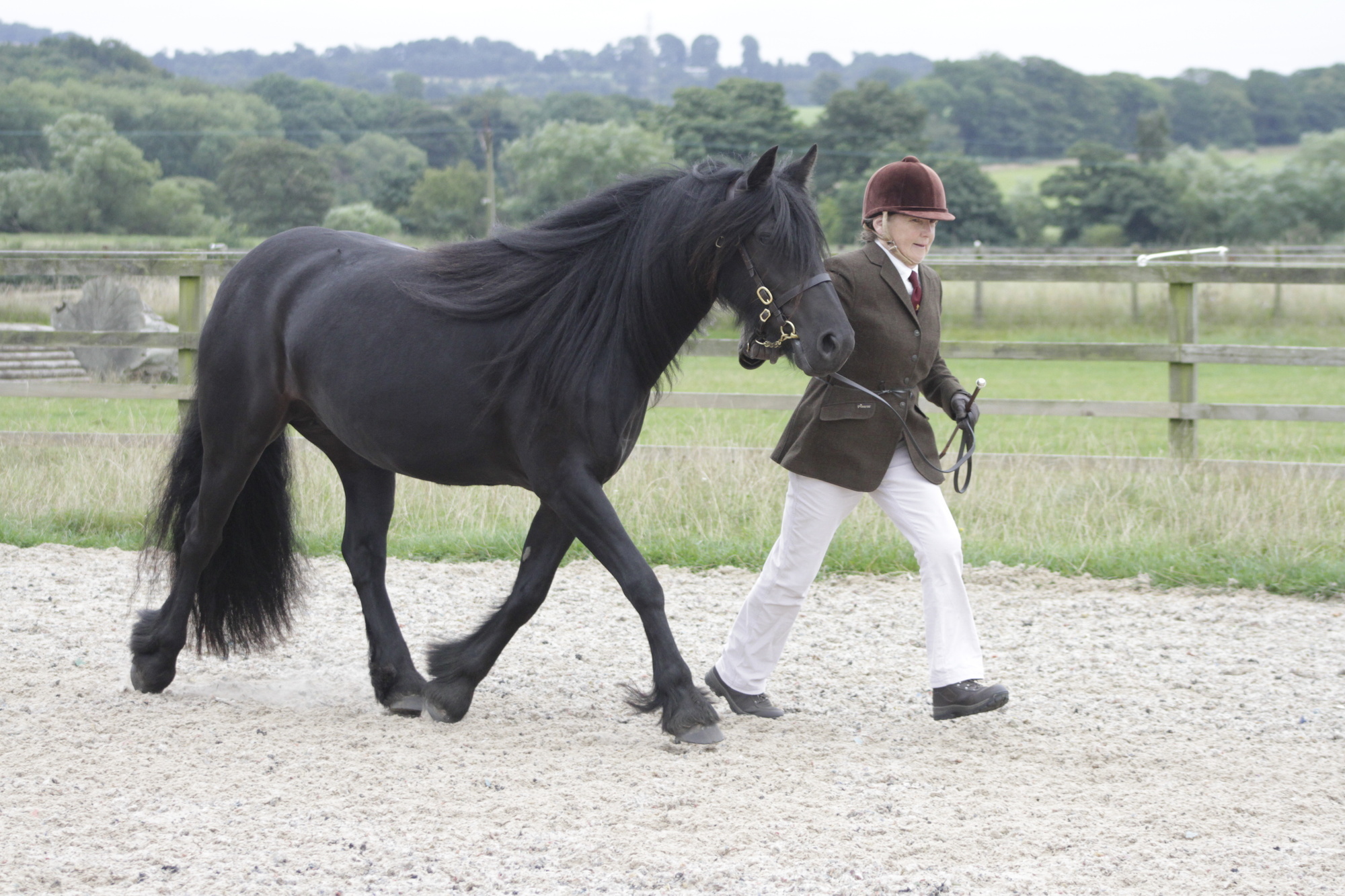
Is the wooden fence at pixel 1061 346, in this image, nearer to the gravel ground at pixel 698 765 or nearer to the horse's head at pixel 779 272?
the gravel ground at pixel 698 765

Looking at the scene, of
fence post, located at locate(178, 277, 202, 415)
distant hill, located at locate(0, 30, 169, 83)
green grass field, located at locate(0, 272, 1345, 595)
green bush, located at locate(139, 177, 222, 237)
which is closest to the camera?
green grass field, located at locate(0, 272, 1345, 595)

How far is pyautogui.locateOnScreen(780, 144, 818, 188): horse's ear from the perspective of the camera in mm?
3301

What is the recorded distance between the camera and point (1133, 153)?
251ft

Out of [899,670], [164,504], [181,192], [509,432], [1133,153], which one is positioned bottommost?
[899,670]

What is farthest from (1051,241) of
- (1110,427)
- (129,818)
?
(129,818)

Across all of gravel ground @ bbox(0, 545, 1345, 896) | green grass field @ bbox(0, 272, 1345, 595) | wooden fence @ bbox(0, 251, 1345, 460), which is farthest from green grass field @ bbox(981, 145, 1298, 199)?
gravel ground @ bbox(0, 545, 1345, 896)

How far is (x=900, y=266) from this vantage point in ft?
12.0

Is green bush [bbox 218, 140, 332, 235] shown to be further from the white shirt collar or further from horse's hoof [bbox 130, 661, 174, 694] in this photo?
the white shirt collar

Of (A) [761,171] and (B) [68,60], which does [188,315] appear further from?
(B) [68,60]

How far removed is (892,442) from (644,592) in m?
0.91

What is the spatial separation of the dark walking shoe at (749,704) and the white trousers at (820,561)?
0.02m

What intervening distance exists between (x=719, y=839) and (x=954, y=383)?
1.74m

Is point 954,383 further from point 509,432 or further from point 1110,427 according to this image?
point 1110,427

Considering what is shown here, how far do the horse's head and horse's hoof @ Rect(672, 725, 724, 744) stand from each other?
3.63 ft
